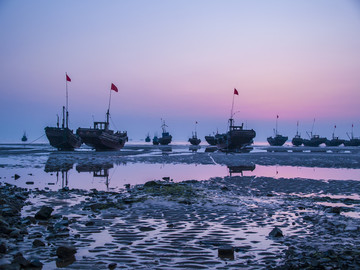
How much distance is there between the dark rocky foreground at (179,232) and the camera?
4.75 meters

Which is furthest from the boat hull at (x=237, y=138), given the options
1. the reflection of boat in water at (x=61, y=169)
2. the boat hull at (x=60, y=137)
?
the reflection of boat in water at (x=61, y=169)

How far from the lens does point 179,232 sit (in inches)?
252

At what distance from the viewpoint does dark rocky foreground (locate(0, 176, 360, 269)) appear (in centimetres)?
475

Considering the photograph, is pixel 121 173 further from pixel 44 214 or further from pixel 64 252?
pixel 64 252

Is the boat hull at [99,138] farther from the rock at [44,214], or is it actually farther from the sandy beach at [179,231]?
the rock at [44,214]

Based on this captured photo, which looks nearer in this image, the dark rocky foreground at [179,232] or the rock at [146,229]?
the dark rocky foreground at [179,232]

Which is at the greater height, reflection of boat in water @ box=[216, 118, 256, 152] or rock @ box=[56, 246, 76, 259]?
reflection of boat in water @ box=[216, 118, 256, 152]

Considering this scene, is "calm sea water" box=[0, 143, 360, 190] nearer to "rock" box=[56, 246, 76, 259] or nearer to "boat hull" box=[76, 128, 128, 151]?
"rock" box=[56, 246, 76, 259]

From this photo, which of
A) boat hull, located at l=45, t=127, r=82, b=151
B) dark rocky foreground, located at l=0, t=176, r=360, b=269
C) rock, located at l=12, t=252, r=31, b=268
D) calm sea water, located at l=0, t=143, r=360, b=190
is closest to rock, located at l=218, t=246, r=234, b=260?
dark rocky foreground, located at l=0, t=176, r=360, b=269

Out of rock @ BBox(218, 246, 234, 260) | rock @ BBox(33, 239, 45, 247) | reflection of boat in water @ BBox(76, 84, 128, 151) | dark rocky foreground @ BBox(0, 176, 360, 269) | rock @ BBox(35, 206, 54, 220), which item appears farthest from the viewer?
reflection of boat in water @ BBox(76, 84, 128, 151)

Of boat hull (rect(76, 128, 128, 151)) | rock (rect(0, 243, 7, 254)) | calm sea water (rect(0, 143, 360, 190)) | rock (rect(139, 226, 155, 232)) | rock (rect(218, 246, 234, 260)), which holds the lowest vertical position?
calm sea water (rect(0, 143, 360, 190))

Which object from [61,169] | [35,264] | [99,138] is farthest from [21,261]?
[99,138]

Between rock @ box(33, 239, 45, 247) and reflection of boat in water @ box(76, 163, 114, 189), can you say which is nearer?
rock @ box(33, 239, 45, 247)

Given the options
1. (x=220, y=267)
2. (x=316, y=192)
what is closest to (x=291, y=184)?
(x=316, y=192)
